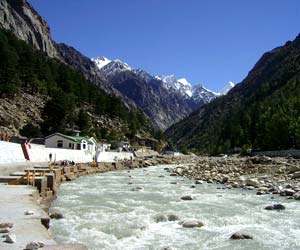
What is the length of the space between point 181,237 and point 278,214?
23.9 ft

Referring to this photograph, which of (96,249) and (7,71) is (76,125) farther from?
(96,249)

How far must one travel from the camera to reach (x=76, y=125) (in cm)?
12281

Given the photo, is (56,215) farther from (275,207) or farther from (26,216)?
(275,207)

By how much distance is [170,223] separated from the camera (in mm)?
17266

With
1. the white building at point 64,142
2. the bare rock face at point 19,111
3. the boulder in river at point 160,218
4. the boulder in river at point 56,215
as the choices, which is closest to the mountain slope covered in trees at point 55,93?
the bare rock face at point 19,111

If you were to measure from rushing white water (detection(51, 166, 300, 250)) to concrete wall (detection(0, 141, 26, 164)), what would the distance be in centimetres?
1433

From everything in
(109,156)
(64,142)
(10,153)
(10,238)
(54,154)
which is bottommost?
(10,238)

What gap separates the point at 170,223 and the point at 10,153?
89.3 ft

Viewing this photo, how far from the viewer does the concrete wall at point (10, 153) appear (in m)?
38.0

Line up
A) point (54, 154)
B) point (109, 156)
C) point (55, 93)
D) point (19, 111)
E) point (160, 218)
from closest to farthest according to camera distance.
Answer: point (160, 218)
point (54, 154)
point (109, 156)
point (19, 111)
point (55, 93)

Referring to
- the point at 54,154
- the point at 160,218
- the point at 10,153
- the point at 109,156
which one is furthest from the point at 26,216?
the point at 109,156

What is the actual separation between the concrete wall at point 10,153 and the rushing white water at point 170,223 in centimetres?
1433

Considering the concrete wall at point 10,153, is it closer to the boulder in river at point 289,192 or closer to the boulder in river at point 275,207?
the boulder in river at point 289,192

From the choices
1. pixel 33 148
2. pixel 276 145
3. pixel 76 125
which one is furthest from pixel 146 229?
pixel 76 125
